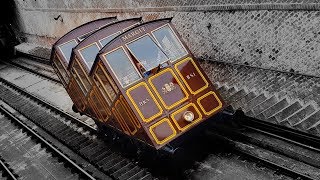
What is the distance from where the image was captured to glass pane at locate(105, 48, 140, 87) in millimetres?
8273

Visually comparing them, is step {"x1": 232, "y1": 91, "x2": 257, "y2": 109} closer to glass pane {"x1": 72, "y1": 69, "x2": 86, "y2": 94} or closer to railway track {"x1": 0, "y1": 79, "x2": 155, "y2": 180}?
railway track {"x1": 0, "y1": 79, "x2": 155, "y2": 180}

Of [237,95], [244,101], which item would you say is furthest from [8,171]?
[244,101]

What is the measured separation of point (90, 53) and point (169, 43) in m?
2.11

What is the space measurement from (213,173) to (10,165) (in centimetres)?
661

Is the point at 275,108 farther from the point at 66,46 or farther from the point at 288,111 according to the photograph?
the point at 66,46

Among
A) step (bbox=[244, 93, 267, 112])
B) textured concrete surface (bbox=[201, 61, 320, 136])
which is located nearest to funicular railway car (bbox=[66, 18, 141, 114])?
textured concrete surface (bbox=[201, 61, 320, 136])

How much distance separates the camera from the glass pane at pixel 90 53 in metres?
9.47

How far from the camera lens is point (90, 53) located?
9508mm

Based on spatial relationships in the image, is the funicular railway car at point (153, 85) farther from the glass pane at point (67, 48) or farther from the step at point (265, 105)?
the glass pane at point (67, 48)

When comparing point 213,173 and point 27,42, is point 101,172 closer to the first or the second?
point 213,173

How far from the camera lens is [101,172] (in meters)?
9.80

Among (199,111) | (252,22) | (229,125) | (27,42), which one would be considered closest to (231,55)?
(252,22)

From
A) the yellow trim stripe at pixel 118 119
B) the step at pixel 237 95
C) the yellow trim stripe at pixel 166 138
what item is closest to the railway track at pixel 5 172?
the yellow trim stripe at pixel 118 119

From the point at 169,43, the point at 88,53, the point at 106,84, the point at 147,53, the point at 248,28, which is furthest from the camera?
the point at 248,28
